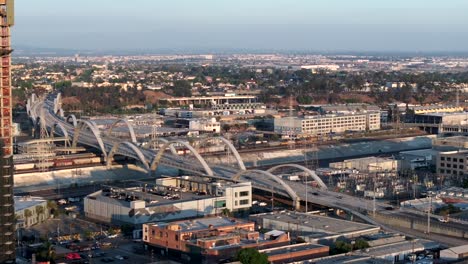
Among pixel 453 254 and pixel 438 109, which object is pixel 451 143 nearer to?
pixel 453 254

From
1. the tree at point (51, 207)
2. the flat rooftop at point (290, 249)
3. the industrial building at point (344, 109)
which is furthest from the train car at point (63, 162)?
the industrial building at point (344, 109)

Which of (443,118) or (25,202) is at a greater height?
(443,118)

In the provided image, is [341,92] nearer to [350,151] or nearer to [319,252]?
[350,151]

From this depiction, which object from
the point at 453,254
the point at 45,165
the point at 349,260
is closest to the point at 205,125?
the point at 45,165

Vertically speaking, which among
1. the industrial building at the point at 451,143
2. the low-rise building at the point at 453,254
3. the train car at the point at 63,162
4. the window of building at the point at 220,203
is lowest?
the train car at the point at 63,162

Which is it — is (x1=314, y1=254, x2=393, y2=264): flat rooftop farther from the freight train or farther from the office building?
the freight train

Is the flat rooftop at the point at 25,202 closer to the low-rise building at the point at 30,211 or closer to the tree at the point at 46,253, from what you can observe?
the low-rise building at the point at 30,211

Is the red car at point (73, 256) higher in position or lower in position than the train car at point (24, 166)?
higher
